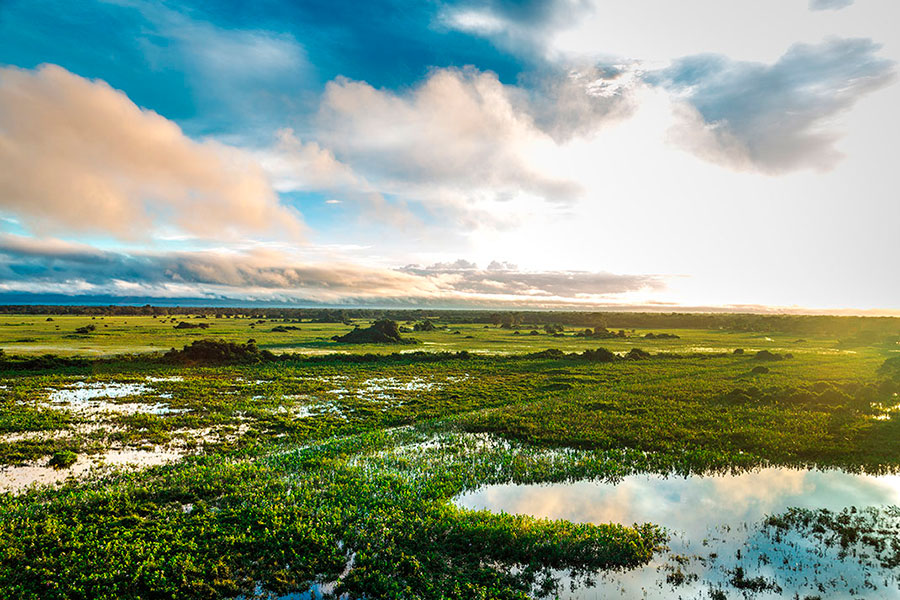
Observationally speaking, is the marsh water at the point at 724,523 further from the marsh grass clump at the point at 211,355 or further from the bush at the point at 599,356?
the marsh grass clump at the point at 211,355

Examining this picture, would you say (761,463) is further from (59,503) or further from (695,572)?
(59,503)

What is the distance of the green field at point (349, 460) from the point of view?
11.3 meters

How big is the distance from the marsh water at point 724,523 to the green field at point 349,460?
835 mm

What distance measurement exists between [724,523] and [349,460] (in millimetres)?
14767

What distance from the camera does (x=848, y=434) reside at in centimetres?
2455

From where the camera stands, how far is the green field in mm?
11312

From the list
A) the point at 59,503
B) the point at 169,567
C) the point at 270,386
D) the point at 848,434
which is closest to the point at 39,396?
the point at 270,386

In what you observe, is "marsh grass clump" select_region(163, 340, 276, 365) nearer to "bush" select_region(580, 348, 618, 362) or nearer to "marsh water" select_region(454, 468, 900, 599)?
"marsh water" select_region(454, 468, 900, 599)

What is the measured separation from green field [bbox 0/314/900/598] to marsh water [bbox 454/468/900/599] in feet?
2.74

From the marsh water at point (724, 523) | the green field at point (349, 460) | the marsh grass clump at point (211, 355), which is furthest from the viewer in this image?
the marsh grass clump at point (211, 355)

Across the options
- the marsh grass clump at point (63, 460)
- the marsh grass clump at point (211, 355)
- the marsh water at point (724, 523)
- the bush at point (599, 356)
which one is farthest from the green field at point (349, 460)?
the bush at point (599, 356)

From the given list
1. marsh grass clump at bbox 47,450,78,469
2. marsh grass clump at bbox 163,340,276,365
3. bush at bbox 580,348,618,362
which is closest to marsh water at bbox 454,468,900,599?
marsh grass clump at bbox 47,450,78,469

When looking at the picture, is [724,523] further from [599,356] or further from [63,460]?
[599,356]

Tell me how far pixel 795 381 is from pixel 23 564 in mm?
53053
